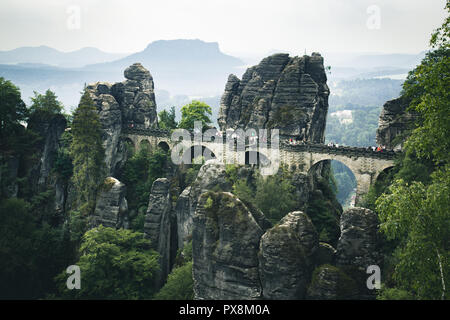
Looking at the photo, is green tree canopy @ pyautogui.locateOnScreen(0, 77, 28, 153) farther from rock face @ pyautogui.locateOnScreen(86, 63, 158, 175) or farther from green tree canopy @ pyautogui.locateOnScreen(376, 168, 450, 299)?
green tree canopy @ pyautogui.locateOnScreen(376, 168, 450, 299)

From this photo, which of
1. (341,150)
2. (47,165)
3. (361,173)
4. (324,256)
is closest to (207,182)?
(324,256)

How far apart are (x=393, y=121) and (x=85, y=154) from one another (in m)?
31.9

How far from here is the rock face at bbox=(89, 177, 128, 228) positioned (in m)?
38.1

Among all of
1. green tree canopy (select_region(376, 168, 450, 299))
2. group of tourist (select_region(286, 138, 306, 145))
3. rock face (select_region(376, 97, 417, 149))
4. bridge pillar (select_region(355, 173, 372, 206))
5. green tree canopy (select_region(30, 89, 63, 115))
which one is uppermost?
green tree canopy (select_region(30, 89, 63, 115))

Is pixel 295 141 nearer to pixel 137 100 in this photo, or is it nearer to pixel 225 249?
pixel 225 249

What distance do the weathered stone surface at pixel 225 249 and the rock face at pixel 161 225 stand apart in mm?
12182

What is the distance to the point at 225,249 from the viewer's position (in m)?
23.6

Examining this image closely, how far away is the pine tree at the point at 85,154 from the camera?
41281 millimetres

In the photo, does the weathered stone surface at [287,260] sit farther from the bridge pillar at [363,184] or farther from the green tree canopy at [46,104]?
the green tree canopy at [46,104]

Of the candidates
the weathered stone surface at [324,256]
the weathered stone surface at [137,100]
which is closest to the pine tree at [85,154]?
the weathered stone surface at [137,100]

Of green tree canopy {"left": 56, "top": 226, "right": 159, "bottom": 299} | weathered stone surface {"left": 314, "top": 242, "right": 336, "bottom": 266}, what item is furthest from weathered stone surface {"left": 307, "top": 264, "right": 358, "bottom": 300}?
green tree canopy {"left": 56, "top": 226, "right": 159, "bottom": 299}

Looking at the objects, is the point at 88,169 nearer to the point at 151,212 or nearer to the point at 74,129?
the point at 74,129

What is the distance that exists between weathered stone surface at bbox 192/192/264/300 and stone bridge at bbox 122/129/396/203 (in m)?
16.8

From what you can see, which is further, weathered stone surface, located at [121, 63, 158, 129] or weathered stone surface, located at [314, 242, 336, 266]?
weathered stone surface, located at [121, 63, 158, 129]
